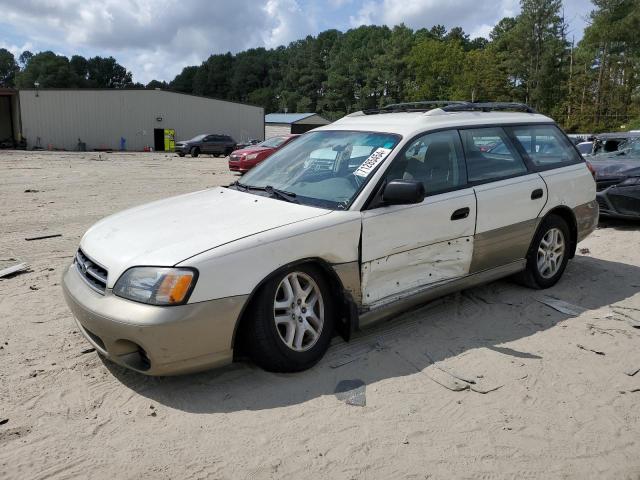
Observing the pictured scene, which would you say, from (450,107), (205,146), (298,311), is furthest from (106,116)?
(298,311)

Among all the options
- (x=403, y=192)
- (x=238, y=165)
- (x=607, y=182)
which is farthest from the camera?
(x=238, y=165)

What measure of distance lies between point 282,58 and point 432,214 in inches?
5422

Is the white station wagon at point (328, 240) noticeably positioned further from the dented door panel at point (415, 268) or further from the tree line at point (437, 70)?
the tree line at point (437, 70)

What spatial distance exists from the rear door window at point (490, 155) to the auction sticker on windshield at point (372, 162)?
871 mm

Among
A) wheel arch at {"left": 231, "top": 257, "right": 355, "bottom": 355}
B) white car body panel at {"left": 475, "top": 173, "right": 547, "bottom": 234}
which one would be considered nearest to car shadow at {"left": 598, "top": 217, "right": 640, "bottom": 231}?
white car body panel at {"left": 475, "top": 173, "right": 547, "bottom": 234}

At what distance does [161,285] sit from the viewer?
3.06 m

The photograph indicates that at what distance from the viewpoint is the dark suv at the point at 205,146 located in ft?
111

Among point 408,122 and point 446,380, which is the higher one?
point 408,122

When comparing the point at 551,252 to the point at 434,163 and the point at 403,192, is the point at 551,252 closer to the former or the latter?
the point at 434,163

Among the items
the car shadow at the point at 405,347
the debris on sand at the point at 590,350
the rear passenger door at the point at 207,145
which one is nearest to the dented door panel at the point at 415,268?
the car shadow at the point at 405,347

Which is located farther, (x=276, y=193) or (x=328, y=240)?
(x=276, y=193)

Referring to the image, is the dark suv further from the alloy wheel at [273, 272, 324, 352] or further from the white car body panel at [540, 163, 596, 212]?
the alloy wheel at [273, 272, 324, 352]

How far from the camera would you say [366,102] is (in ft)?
303

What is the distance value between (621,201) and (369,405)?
6889 millimetres
